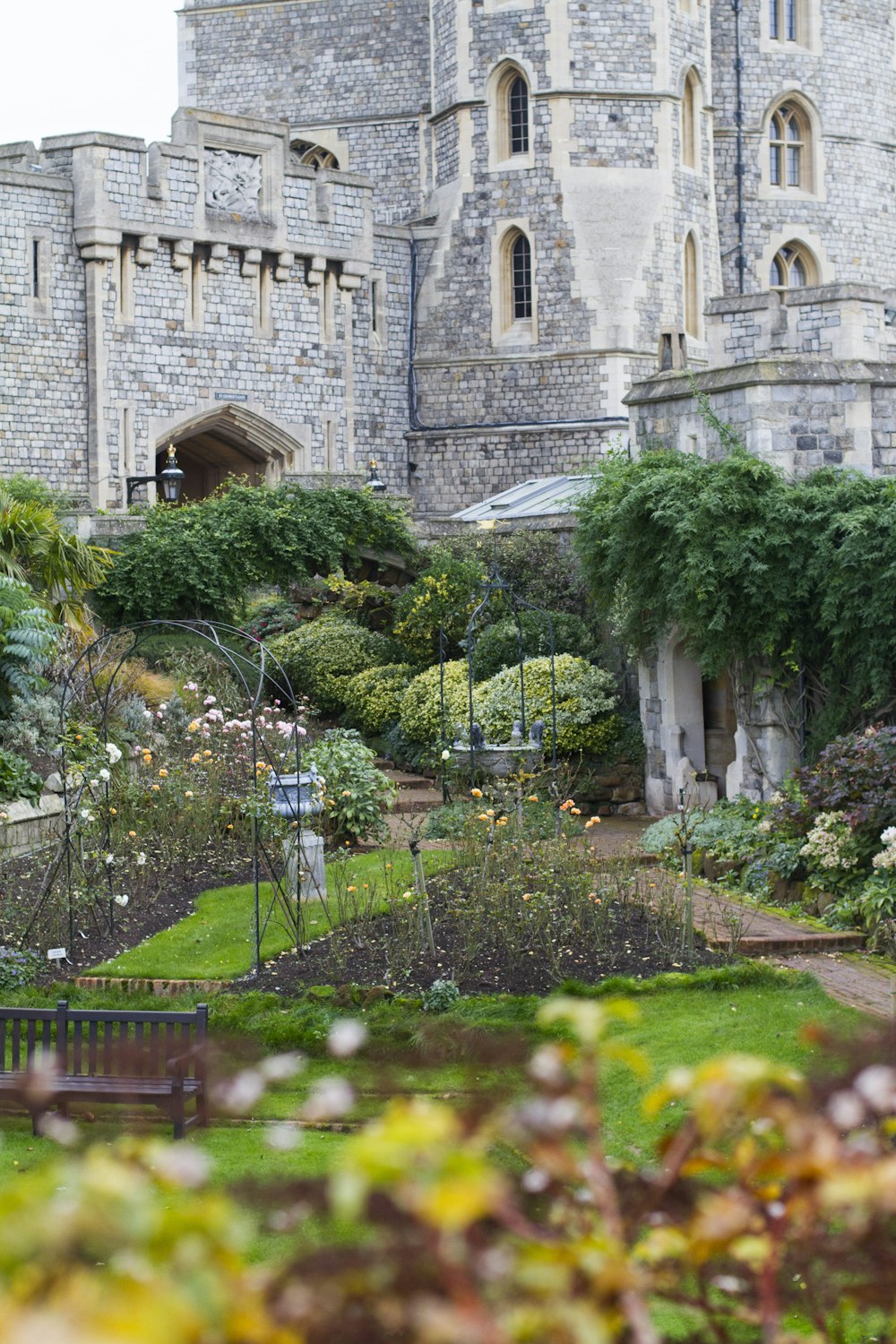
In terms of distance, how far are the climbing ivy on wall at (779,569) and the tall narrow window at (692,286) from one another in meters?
14.3

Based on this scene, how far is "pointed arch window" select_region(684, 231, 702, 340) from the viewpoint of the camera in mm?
27672

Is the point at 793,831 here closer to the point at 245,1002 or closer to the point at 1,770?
the point at 245,1002

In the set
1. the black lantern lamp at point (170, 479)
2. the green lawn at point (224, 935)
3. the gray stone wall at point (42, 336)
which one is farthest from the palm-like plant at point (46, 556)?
the gray stone wall at point (42, 336)

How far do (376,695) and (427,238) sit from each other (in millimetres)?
12283

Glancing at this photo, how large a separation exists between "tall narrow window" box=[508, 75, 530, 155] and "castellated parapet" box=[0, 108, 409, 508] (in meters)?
2.41

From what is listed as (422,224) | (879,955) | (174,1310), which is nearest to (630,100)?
(422,224)

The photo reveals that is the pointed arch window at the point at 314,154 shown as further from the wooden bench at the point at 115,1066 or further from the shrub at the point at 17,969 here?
the wooden bench at the point at 115,1066

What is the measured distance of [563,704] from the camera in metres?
15.9

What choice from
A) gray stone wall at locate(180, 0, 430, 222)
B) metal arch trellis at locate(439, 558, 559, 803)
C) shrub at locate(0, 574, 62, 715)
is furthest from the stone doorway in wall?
gray stone wall at locate(180, 0, 430, 222)

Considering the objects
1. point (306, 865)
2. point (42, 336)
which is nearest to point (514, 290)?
point (42, 336)

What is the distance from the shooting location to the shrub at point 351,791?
13164mm

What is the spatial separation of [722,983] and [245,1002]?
253 centimetres

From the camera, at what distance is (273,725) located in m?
14.8

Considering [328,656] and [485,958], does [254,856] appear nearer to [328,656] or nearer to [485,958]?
[485,958]
